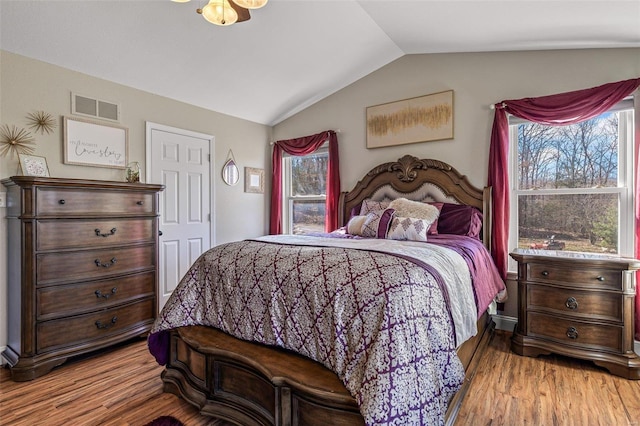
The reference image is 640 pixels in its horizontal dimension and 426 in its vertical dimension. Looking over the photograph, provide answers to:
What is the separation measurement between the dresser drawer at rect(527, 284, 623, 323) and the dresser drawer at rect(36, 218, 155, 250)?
335 cm

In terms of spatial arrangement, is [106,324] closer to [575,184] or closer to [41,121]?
[41,121]

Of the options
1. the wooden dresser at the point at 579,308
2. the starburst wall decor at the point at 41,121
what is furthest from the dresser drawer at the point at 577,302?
the starburst wall decor at the point at 41,121

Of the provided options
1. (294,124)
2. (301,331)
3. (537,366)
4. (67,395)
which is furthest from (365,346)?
(294,124)

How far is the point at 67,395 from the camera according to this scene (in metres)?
2.12

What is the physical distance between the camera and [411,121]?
3.70 m

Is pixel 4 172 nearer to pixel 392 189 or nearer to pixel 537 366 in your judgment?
pixel 392 189

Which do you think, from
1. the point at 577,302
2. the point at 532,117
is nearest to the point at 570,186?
the point at 532,117

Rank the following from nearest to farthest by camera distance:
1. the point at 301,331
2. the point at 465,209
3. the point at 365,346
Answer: the point at 365,346 < the point at 301,331 < the point at 465,209

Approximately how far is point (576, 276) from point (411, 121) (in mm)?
2156

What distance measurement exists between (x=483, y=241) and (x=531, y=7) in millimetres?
1945

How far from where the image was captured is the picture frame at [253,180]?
4.52 m

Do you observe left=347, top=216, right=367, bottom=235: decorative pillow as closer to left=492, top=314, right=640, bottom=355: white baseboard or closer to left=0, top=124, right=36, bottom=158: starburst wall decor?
left=492, top=314, right=640, bottom=355: white baseboard

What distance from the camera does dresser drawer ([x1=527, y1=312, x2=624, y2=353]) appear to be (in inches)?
91.7

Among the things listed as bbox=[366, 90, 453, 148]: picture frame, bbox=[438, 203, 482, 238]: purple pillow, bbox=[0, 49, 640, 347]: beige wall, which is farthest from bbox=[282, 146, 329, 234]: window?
bbox=[438, 203, 482, 238]: purple pillow
